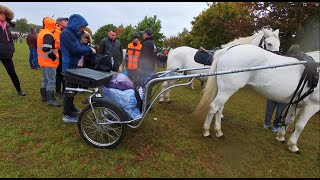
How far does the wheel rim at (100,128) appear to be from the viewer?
3281 mm

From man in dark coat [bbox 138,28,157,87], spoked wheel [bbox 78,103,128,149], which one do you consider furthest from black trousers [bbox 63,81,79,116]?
man in dark coat [bbox 138,28,157,87]

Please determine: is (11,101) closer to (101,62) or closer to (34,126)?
(34,126)

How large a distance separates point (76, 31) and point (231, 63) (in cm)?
262

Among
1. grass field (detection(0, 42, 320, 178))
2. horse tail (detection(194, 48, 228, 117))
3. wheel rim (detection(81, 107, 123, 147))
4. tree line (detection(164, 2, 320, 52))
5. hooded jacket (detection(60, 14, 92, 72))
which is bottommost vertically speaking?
grass field (detection(0, 42, 320, 178))

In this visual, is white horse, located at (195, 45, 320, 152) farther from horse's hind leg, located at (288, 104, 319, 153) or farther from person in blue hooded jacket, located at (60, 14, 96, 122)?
person in blue hooded jacket, located at (60, 14, 96, 122)

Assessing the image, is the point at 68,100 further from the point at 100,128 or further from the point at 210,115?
the point at 210,115

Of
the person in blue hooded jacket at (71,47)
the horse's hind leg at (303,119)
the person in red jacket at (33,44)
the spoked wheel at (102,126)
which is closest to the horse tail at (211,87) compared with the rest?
the horse's hind leg at (303,119)

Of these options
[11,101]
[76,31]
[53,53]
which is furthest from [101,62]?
[11,101]

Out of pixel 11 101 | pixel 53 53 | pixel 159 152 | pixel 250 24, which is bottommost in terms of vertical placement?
pixel 159 152

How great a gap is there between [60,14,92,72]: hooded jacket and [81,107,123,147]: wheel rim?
1113 millimetres

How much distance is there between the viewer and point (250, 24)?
1010 cm

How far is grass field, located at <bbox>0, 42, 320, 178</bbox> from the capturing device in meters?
2.93

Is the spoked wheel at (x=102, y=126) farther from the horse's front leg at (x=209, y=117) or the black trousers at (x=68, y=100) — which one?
the horse's front leg at (x=209, y=117)

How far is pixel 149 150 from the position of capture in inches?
138
